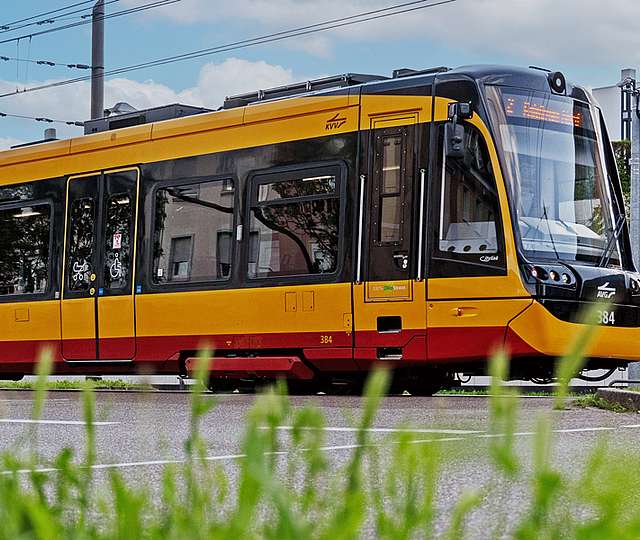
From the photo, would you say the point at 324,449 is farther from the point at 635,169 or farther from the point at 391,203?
the point at 635,169

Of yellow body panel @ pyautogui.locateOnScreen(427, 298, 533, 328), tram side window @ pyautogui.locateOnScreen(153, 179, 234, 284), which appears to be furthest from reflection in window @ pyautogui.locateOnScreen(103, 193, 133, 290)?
yellow body panel @ pyautogui.locateOnScreen(427, 298, 533, 328)

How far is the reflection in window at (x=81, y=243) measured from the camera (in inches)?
591

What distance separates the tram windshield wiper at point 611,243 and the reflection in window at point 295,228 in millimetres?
2641

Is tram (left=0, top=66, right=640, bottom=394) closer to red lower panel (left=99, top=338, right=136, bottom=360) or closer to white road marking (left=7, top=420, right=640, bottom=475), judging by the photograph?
red lower panel (left=99, top=338, right=136, bottom=360)

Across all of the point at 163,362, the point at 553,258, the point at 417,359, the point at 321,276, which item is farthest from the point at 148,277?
the point at 553,258

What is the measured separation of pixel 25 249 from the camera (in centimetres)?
1605

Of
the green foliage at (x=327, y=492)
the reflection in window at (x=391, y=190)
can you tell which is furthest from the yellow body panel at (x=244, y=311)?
the green foliage at (x=327, y=492)

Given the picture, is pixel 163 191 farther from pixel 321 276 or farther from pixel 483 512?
pixel 483 512

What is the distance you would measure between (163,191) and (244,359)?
237 cm

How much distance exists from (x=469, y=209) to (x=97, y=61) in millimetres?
17790

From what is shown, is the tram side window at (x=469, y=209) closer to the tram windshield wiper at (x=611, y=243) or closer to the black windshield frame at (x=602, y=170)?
the black windshield frame at (x=602, y=170)

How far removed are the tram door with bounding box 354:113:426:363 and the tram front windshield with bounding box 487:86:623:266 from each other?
3.04ft

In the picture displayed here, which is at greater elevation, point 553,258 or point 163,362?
point 553,258

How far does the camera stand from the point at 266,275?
13.2 metres
